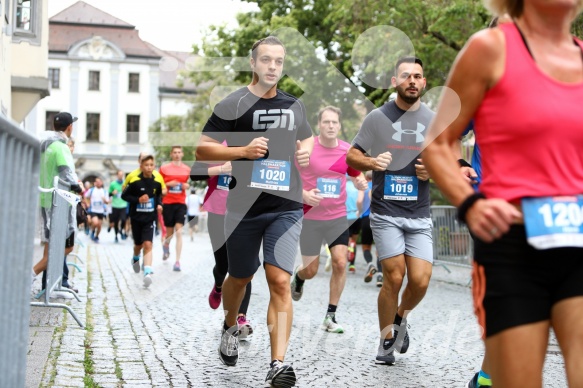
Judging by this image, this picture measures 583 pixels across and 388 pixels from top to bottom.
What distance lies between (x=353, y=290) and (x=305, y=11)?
20.9 metres

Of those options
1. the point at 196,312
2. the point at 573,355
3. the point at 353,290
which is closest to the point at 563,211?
the point at 573,355

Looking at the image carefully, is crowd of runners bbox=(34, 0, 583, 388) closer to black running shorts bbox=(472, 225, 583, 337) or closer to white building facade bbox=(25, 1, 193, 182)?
black running shorts bbox=(472, 225, 583, 337)

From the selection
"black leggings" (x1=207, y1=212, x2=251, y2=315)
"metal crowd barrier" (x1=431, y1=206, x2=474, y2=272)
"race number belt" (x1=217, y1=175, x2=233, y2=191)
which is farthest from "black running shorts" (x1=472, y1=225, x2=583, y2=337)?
"metal crowd barrier" (x1=431, y1=206, x2=474, y2=272)

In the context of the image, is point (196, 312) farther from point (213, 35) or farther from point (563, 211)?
point (213, 35)

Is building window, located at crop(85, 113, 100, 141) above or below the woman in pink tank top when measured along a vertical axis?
above

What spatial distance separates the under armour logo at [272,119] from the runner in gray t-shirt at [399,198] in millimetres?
833

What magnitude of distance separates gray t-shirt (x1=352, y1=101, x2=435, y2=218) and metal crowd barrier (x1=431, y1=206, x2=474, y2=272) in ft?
28.8

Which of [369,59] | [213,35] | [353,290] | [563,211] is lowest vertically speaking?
[353,290]

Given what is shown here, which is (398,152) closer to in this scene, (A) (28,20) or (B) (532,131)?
(B) (532,131)

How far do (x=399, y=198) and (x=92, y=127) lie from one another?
210 feet

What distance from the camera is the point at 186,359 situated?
6648mm

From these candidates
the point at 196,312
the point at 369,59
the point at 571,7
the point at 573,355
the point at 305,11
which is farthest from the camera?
the point at 305,11

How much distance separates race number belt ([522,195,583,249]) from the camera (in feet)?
9.24

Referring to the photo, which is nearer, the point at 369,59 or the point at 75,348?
the point at 75,348
